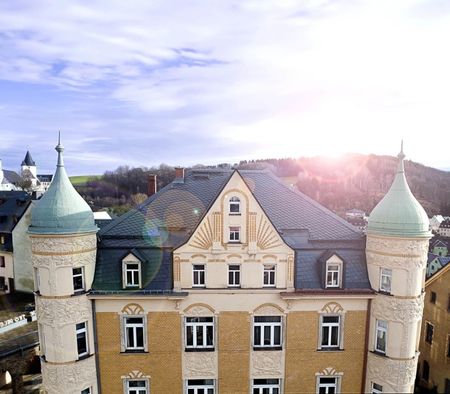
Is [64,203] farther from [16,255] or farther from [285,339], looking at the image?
[16,255]

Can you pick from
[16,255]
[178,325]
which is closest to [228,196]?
[178,325]

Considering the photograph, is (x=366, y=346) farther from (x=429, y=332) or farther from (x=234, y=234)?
(x=429, y=332)

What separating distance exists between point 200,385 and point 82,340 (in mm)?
7608

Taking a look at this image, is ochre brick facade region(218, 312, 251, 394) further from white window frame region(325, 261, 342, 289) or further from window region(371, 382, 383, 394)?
window region(371, 382, 383, 394)

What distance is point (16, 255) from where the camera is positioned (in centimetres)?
4441

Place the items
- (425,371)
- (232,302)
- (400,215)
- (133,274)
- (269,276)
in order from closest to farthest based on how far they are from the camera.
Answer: (400,215) → (133,274) → (232,302) → (269,276) → (425,371)

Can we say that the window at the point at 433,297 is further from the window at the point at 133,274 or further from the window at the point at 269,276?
the window at the point at 133,274

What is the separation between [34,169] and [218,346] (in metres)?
173

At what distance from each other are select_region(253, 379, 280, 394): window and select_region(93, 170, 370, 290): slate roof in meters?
6.39

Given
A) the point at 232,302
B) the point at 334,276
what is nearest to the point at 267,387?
the point at 232,302

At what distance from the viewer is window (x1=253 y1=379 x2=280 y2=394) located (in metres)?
20.5

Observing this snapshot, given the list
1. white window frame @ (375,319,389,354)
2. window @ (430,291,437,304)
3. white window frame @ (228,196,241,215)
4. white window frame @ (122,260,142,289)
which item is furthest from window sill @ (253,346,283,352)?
window @ (430,291,437,304)

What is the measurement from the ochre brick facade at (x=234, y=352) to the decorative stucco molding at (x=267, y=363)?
1.41 ft

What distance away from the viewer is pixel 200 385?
20.4m
